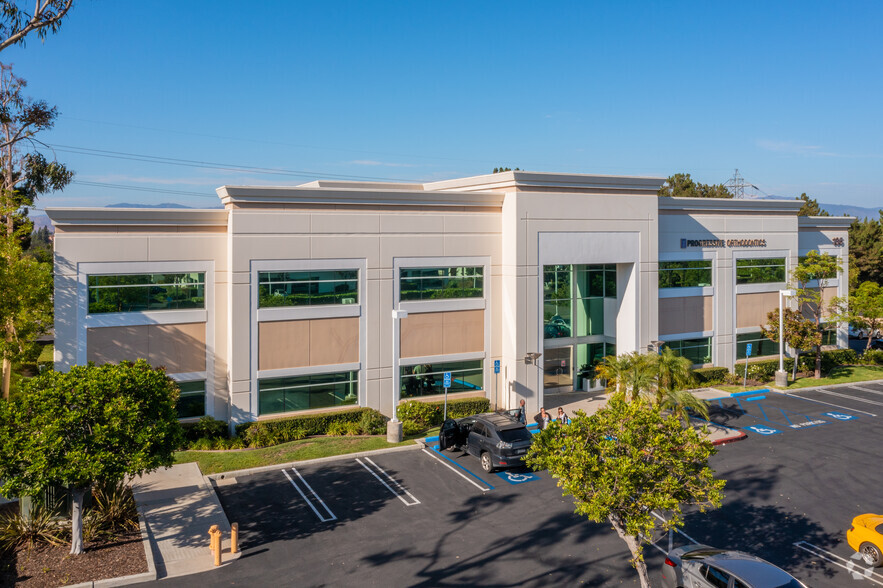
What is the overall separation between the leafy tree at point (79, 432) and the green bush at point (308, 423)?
10.1 m

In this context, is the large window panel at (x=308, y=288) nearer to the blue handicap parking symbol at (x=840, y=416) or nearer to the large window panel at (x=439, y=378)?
the large window panel at (x=439, y=378)

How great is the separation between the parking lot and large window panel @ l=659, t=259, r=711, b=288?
447 inches

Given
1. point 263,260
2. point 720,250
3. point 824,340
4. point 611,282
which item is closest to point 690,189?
point 824,340

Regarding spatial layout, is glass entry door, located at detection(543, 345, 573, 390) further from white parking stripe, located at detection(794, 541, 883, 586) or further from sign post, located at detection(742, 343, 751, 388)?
white parking stripe, located at detection(794, 541, 883, 586)

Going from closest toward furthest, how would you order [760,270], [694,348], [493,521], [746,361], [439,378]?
[493,521], [439,378], [746,361], [694,348], [760,270]

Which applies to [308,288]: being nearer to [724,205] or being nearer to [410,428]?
[410,428]

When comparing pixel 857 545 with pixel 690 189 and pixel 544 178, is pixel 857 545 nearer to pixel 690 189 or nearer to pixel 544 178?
pixel 544 178

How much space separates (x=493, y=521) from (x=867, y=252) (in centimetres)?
6348

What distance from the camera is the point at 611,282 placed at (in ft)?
116

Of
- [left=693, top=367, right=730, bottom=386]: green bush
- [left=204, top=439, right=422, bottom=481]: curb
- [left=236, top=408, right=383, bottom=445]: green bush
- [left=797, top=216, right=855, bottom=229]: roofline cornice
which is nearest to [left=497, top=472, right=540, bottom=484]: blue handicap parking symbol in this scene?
[left=204, top=439, right=422, bottom=481]: curb

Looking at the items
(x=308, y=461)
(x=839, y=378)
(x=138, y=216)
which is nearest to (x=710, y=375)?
(x=839, y=378)

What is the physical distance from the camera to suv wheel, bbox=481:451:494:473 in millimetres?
23219

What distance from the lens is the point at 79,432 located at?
15.8 metres

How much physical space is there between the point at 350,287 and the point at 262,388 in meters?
5.63
